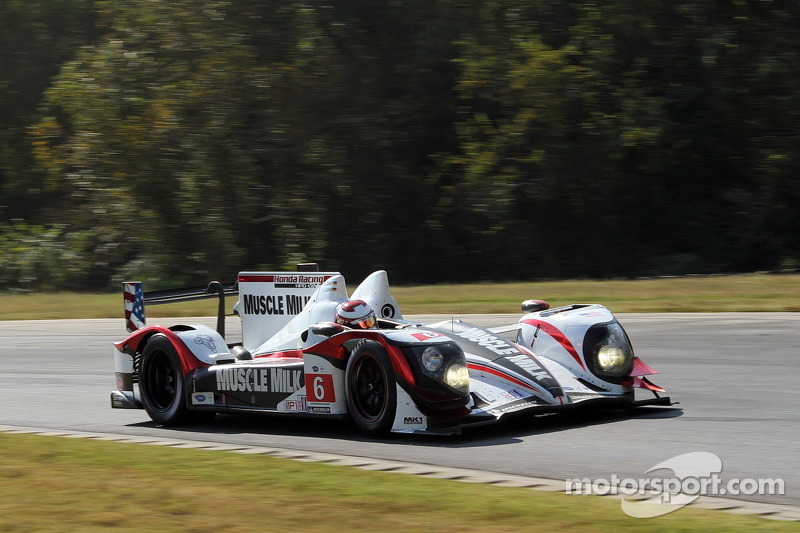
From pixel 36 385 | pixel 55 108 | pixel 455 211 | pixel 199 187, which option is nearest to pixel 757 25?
pixel 455 211

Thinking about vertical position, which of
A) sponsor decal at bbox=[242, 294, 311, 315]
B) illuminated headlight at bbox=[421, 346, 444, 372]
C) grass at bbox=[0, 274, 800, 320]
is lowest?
illuminated headlight at bbox=[421, 346, 444, 372]

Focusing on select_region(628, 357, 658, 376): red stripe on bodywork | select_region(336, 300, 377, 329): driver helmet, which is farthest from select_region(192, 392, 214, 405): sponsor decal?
select_region(628, 357, 658, 376): red stripe on bodywork

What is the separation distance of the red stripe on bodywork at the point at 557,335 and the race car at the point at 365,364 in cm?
1

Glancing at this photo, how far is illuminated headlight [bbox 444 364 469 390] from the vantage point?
743cm

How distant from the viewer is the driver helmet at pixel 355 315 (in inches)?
319

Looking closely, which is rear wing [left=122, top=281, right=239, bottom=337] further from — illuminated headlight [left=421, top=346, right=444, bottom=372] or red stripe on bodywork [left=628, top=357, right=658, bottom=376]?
red stripe on bodywork [left=628, top=357, right=658, bottom=376]

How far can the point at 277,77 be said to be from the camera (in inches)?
1181

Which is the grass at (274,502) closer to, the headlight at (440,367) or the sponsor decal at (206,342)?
the headlight at (440,367)

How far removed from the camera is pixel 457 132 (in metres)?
32.6

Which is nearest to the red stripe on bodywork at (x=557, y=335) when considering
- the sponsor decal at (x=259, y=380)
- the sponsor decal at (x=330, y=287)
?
the sponsor decal at (x=330, y=287)

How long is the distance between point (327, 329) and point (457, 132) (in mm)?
25052

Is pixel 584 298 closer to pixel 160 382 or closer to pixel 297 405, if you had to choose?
pixel 160 382

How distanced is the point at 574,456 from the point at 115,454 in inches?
119

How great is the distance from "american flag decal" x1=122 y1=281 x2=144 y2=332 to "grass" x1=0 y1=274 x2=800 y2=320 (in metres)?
A: 8.26
